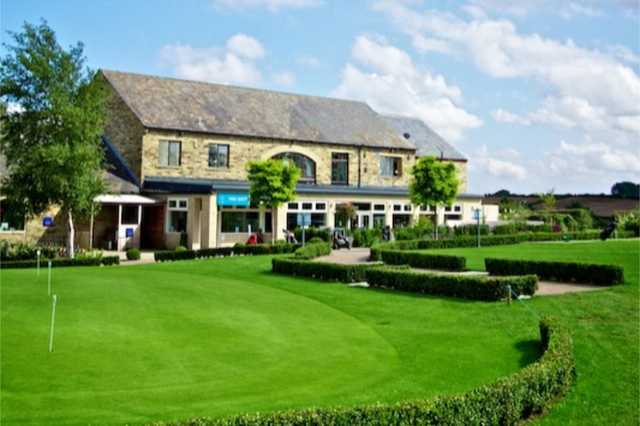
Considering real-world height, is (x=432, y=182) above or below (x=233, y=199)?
above

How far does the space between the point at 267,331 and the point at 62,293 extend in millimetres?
7328

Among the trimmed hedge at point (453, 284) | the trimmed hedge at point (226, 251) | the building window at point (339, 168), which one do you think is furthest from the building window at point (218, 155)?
the trimmed hedge at point (453, 284)

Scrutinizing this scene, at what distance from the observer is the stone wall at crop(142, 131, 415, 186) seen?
38.5 meters

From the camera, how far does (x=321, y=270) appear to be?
22750mm

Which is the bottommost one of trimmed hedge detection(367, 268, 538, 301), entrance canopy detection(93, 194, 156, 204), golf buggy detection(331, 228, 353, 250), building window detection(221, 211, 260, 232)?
trimmed hedge detection(367, 268, 538, 301)

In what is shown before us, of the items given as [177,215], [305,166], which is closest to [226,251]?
[177,215]

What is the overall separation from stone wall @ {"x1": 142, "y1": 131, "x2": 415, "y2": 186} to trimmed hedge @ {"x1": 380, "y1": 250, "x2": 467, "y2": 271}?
16.9 metres

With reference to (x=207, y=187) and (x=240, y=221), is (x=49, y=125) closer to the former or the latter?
(x=207, y=187)

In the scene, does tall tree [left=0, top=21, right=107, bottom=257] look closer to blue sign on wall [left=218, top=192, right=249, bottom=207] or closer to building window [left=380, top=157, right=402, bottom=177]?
blue sign on wall [left=218, top=192, right=249, bottom=207]

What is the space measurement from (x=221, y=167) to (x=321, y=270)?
20.2 m

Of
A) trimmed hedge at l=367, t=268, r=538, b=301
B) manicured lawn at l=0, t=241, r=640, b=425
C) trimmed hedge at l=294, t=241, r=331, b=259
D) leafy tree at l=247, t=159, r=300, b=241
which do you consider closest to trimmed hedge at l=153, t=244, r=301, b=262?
trimmed hedge at l=294, t=241, r=331, b=259

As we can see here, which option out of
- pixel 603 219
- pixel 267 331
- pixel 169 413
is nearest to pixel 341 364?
pixel 267 331

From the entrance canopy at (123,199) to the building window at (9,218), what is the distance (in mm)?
4104

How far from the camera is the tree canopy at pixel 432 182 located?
3828 centimetres
